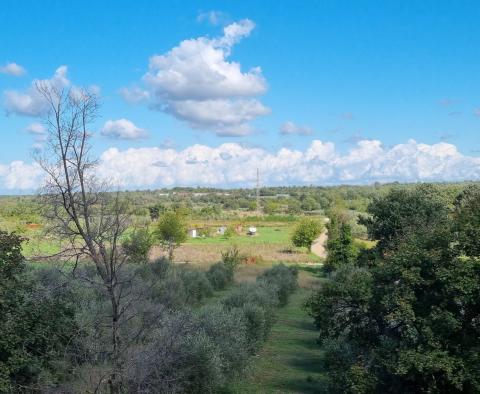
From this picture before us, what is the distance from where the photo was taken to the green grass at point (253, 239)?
91.9 metres

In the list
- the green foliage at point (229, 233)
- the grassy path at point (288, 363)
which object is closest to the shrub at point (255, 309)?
the grassy path at point (288, 363)

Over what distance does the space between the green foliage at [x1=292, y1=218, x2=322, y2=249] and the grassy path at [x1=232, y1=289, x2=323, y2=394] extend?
42.3 meters

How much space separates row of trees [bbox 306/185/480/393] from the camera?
1334 centimetres

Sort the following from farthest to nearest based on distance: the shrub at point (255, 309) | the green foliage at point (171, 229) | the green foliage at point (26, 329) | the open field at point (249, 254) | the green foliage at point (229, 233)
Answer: the green foliage at point (229, 233) → the open field at point (249, 254) → the green foliage at point (171, 229) → the shrub at point (255, 309) → the green foliage at point (26, 329)

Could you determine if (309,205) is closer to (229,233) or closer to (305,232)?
(229,233)

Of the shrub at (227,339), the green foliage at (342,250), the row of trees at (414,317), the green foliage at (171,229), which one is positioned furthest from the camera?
the green foliage at (171,229)

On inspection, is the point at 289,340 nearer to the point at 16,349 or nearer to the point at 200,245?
the point at 16,349

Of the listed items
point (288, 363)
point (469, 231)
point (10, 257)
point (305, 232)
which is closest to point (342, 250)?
point (305, 232)

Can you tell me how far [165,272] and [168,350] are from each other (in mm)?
25169

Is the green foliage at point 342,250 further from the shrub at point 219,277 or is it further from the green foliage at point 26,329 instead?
the green foliage at point 26,329

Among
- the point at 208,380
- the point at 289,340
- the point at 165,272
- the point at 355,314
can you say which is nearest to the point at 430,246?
the point at 355,314

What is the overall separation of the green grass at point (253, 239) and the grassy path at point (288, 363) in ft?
177

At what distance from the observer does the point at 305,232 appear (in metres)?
76.1

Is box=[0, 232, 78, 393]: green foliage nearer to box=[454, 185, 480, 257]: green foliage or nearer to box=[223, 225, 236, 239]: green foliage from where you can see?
box=[454, 185, 480, 257]: green foliage
